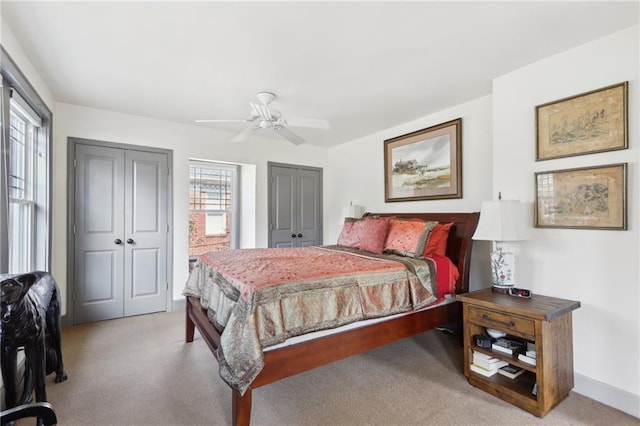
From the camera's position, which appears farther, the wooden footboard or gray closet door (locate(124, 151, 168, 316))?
gray closet door (locate(124, 151, 168, 316))

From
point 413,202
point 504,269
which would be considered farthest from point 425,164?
point 504,269

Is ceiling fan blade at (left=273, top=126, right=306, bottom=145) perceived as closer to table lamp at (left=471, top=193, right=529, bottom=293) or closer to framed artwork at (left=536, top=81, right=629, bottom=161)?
table lamp at (left=471, top=193, right=529, bottom=293)

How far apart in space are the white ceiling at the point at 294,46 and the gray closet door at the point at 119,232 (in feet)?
2.50

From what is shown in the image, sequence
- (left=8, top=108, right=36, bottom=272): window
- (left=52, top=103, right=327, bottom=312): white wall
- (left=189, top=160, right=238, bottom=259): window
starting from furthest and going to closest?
(left=189, top=160, right=238, bottom=259): window
(left=52, top=103, right=327, bottom=312): white wall
(left=8, top=108, right=36, bottom=272): window

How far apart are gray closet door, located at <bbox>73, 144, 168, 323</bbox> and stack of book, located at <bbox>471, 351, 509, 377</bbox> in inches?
145

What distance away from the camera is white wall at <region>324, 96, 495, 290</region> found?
10.4 feet

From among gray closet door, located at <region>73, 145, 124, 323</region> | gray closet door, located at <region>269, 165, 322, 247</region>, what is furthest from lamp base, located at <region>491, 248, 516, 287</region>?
gray closet door, located at <region>73, 145, 124, 323</region>

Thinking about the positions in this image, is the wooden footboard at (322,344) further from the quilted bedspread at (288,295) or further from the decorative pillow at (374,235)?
the decorative pillow at (374,235)

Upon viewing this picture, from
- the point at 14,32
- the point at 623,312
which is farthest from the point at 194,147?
the point at 623,312

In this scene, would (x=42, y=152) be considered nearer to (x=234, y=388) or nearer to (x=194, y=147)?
(x=194, y=147)

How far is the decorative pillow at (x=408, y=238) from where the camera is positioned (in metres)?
2.94

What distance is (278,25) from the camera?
2.00 metres

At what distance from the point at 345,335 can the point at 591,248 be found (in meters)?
1.84

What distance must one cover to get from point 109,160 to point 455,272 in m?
4.12
